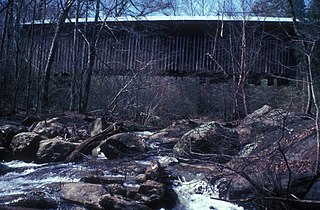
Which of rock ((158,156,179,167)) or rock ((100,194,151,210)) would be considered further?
rock ((158,156,179,167))

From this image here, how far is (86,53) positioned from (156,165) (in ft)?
39.5

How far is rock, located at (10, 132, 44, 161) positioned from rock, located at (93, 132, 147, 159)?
142 centimetres

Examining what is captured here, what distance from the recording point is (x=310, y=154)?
6.15m

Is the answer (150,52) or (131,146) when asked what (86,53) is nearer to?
(150,52)

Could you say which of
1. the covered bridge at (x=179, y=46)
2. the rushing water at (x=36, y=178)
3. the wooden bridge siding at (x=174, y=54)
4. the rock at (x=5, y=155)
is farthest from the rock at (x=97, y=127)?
the wooden bridge siding at (x=174, y=54)

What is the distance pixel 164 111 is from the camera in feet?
51.9

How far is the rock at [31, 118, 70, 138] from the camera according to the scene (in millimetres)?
9563

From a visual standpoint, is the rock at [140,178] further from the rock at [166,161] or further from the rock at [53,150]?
Result: the rock at [53,150]

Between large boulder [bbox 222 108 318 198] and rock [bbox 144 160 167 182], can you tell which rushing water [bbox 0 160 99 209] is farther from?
large boulder [bbox 222 108 318 198]

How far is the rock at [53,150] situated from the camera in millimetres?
7914

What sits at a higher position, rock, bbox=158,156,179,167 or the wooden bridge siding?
the wooden bridge siding

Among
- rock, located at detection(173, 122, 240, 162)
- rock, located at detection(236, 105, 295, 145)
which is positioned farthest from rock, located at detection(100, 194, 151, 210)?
rock, located at detection(236, 105, 295, 145)

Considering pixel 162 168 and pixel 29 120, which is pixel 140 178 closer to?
pixel 162 168

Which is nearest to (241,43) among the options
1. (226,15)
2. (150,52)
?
(226,15)
